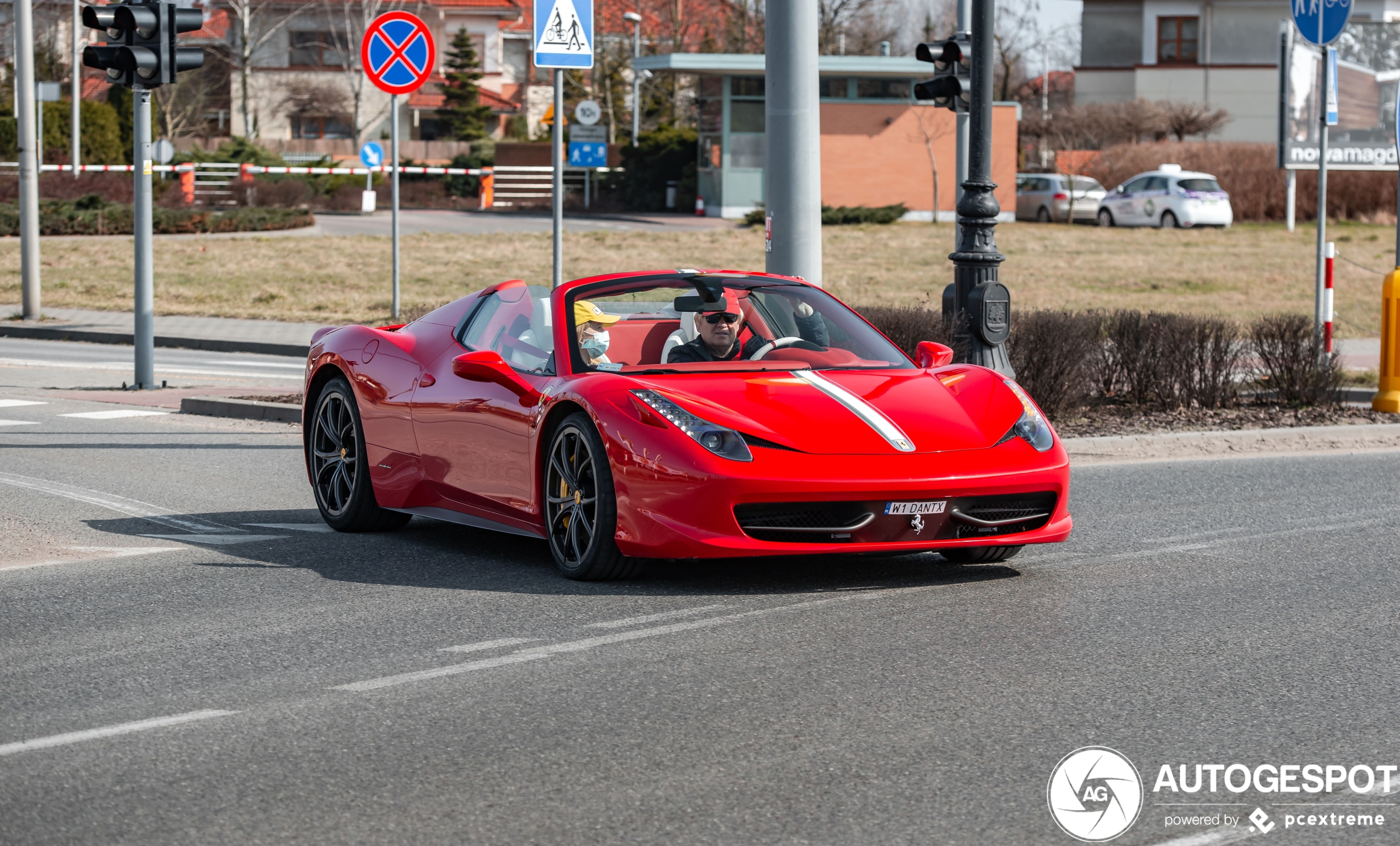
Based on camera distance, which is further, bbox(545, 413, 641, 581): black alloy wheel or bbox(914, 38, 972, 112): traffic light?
bbox(914, 38, 972, 112): traffic light

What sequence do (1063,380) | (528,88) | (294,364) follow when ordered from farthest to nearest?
(528,88)
(294,364)
(1063,380)

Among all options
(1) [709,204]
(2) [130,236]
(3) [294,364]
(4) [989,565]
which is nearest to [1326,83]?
(4) [989,565]

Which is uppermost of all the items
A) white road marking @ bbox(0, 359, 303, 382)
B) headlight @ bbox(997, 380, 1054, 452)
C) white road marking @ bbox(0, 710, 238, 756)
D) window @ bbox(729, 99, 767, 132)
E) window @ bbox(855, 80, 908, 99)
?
window @ bbox(855, 80, 908, 99)

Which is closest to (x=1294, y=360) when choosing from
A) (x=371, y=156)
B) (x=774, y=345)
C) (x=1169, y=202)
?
(x=774, y=345)

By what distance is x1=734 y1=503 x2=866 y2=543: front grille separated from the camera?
689cm

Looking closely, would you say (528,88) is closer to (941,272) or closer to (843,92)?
(843,92)

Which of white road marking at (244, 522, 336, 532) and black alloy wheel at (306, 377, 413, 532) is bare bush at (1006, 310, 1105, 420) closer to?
black alloy wheel at (306, 377, 413, 532)

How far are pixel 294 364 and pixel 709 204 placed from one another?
32.3m

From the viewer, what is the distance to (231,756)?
4812 millimetres

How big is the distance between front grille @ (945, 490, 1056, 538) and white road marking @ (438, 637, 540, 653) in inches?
71.5

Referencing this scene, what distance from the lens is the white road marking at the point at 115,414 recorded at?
14.0 metres

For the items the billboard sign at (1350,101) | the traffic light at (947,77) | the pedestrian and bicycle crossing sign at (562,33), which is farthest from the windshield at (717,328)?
the billboard sign at (1350,101)

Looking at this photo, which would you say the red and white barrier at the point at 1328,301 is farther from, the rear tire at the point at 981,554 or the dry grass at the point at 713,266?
the rear tire at the point at 981,554

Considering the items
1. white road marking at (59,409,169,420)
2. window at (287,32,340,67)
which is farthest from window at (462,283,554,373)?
window at (287,32,340,67)
